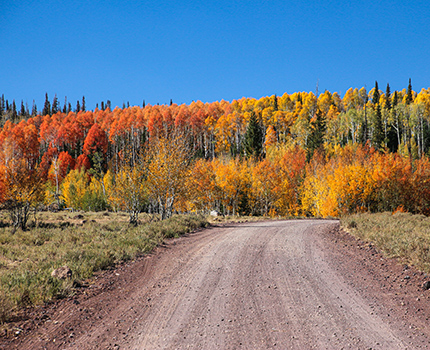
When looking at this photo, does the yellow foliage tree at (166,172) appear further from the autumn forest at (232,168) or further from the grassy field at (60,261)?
the grassy field at (60,261)

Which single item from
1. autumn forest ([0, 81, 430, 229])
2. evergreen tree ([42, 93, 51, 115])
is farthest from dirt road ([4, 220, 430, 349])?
evergreen tree ([42, 93, 51, 115])

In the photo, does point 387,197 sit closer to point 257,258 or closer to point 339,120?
point 257,258

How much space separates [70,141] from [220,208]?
62.2 meters

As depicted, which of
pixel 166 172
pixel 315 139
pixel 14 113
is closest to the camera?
pixel 166 172

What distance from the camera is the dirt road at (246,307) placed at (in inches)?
183

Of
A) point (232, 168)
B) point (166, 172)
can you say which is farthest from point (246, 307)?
point (232, 168)

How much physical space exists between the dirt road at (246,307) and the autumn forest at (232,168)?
12.3 meters

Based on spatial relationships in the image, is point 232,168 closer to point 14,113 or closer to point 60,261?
point 60,261

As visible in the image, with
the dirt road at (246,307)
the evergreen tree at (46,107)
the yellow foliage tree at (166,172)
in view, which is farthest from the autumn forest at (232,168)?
the evergreen tree at (46,107)

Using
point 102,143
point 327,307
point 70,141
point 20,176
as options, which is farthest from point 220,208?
point 70,141

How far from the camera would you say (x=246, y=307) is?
580cm

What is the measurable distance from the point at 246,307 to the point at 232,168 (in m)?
37.2

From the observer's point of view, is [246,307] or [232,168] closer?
[246,307]

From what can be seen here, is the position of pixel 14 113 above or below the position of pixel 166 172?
above
